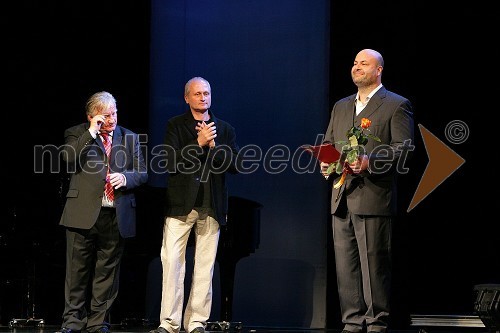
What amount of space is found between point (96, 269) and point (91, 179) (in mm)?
594

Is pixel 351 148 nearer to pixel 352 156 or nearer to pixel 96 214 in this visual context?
pixel 352 156

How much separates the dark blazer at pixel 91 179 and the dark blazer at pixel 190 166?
1.10 feet

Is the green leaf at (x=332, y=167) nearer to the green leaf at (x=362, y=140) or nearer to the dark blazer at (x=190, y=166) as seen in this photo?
the green leaf at (x=362, y=140)

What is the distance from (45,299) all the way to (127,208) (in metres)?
1.99

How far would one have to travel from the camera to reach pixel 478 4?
633 centimetres

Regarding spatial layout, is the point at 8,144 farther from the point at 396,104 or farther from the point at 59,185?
the point at 396,104

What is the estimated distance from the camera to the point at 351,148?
4598mm

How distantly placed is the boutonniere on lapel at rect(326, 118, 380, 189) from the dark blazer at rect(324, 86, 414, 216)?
9cm

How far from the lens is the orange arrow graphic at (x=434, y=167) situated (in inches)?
250

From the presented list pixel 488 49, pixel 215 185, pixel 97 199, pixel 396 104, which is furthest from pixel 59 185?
pixel 488 49

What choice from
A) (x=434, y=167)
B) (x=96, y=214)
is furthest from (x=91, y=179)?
(x=434, y=167)

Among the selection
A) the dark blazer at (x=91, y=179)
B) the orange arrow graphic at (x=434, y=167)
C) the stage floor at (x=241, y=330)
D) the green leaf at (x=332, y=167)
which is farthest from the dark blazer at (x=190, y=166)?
the orange arrow graphic at (x=434, y=167)
